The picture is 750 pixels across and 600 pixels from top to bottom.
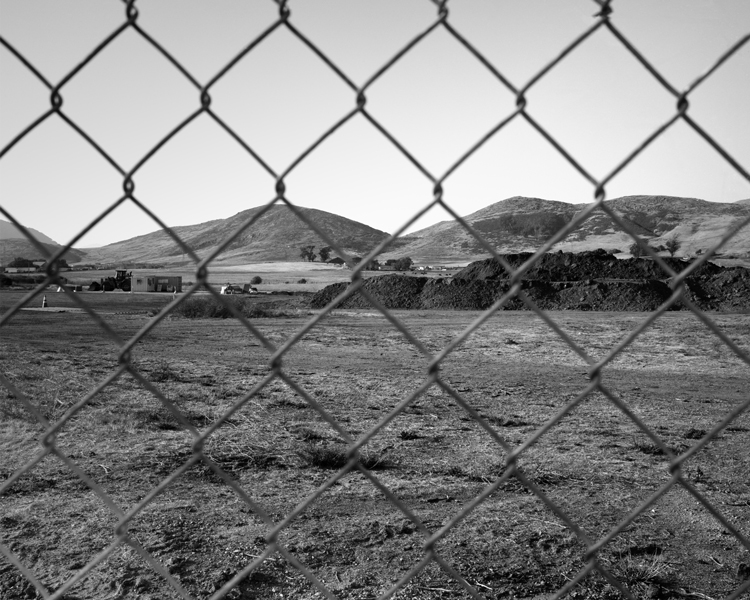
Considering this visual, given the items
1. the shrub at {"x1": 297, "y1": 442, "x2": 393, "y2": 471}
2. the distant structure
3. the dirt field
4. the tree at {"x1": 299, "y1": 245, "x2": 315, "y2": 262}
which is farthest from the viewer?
the tree at {"x1": 299, "y1": 245, "x2": 315, "y2": 262}

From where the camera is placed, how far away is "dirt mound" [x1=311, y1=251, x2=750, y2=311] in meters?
23.8

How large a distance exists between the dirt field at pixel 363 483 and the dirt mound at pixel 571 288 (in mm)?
14131

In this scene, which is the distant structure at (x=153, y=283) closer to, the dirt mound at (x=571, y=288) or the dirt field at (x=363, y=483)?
the dirt mound at (x=571, y=288)

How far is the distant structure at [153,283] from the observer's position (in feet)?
131

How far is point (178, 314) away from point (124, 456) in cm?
1674

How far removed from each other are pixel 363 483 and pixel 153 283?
37957 mm

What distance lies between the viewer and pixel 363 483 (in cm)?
→ 484

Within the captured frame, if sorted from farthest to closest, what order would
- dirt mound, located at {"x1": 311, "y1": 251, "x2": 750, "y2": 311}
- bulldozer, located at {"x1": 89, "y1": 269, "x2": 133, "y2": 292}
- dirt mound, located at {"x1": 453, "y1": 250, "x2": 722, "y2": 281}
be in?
bulldozer, located at {"x1": 89, "y1": 269, "x2": 133, "y2": 292} < dirt mound, located at {"x1": 453, "y1": 250, "x2": 722, "y2": 281} < dirt mound, located at {"x1": 311, "y1": 251, "x2": 750, "y2": 311}

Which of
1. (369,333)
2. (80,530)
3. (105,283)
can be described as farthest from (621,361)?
(105,283)

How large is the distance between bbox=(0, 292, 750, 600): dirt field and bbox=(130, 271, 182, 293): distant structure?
100 ft

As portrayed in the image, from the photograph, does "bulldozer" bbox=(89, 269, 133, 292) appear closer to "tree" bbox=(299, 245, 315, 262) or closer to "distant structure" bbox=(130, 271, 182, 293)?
"distant structure" bbox=(130, 271, 182, 293)

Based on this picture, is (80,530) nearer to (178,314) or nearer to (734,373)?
(734,373)

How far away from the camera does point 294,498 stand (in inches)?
179

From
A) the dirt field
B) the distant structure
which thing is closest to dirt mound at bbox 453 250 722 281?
the dirt field
